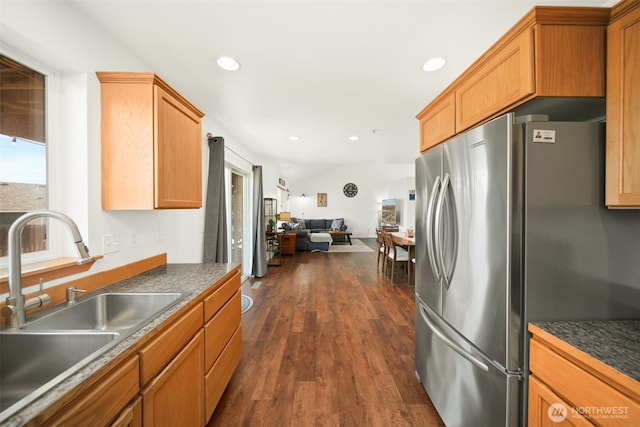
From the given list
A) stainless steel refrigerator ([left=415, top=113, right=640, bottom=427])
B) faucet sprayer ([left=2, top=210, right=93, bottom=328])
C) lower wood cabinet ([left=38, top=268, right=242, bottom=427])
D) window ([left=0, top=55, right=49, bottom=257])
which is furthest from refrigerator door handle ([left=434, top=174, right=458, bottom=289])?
window ([left=0, top=55, right=49, bottom=257])

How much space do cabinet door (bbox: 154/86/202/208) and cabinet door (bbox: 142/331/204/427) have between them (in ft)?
2.95

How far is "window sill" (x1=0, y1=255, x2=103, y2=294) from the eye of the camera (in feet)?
3.45

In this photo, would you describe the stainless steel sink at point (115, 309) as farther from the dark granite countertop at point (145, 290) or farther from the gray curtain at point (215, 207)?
the gray curtain at point (215, 207)

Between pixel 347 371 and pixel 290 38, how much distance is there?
2.48 metres

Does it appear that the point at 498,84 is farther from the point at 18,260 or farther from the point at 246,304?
the point at 246,304

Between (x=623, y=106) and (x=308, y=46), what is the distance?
161 centimetres

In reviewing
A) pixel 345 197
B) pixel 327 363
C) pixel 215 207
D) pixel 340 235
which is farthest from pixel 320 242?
pixel 327 363

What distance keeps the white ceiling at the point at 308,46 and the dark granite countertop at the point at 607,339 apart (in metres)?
1.59

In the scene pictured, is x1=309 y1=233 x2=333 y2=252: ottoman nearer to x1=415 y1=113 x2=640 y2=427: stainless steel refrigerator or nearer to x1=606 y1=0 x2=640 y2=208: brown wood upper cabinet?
x1=415 y1=113 x2=640 y2=427: stainless steel refrigerator

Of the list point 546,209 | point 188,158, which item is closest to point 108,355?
point 188,158

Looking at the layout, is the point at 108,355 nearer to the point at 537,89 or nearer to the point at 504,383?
the point at 504,383

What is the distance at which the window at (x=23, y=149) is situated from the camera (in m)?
1.13

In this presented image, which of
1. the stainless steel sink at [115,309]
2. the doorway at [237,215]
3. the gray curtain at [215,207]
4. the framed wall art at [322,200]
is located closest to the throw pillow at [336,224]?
the framed wall art at [322,200]

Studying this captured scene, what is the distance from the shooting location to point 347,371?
1.96 meters
